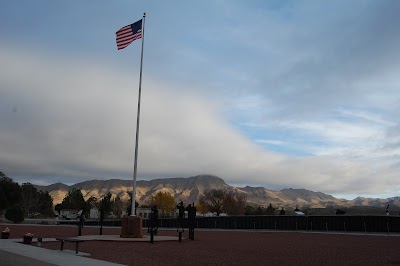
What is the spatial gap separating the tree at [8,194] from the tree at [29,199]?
658cm

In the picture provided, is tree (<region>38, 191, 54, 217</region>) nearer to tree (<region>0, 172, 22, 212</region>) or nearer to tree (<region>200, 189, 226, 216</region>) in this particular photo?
tree (<region>0, 172, 22, 212</region>)

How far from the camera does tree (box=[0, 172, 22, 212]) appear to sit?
94750mm

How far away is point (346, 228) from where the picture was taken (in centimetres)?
4594

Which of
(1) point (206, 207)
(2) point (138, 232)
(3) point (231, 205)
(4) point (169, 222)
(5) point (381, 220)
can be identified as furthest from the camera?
(1) point (206, 207)

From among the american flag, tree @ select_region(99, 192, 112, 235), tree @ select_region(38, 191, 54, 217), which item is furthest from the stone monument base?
tree @ select_region(38, 191, 54, 217)

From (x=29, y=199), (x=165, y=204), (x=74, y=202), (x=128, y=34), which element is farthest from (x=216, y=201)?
(x=128, y=34)

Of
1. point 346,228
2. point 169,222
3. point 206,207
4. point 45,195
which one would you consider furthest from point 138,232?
point 45,195

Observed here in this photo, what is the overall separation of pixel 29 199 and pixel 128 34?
101 metres

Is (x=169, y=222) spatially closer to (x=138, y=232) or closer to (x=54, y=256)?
(x=138, y=232)

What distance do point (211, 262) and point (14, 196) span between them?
312 feet

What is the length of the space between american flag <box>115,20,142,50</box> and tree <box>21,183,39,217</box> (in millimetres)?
90424

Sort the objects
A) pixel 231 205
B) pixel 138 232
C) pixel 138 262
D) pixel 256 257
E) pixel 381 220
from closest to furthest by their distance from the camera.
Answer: pixel 138 262 → pixel 256 257 → pixel 138 232 → pixel 381 220 → pixel 231 205

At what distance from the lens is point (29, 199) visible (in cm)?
11588

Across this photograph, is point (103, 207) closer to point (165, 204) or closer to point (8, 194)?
point (8, 194)
